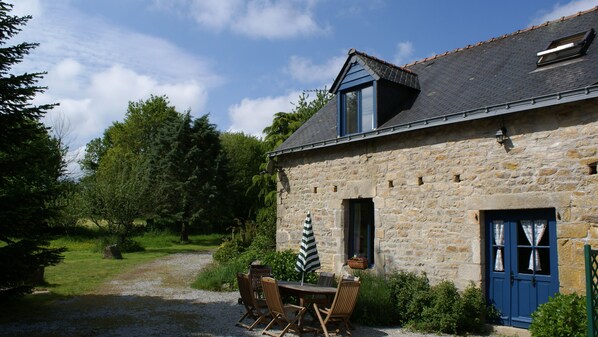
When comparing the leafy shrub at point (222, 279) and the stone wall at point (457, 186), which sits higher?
the stone wall at point (457, 186)

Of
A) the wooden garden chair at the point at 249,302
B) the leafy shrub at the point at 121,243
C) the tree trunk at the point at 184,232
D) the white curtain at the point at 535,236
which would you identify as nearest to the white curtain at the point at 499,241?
the white curtain at the point at 535,236

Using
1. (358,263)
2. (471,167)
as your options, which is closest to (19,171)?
(358,263)

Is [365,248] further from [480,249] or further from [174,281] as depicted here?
[174,281]

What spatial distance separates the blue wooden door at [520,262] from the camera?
7223mm

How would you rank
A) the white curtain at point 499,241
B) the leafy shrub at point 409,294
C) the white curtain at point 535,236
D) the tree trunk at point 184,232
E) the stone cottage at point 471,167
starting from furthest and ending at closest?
the tree trunk at point 184,232 < the leafy shrub at point 409,294 < the white curtain at point 499,241 < the white curtain at point 535,236 < the stone cottage at point 471,167

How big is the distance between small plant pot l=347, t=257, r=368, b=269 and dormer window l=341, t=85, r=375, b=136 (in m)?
2.83

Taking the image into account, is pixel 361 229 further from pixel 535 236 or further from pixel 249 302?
pixel 535 236

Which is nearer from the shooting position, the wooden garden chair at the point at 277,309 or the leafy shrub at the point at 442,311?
the wooden garden chair at the point at 277,309

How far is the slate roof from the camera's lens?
7441 millimetres

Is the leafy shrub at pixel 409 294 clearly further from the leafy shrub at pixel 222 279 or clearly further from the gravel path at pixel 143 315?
the leafy shrub at pixel 222 279

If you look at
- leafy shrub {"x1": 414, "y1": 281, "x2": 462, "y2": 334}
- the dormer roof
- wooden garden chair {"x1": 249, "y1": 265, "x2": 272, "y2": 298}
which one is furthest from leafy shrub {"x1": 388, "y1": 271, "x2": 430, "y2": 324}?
the dormer roof

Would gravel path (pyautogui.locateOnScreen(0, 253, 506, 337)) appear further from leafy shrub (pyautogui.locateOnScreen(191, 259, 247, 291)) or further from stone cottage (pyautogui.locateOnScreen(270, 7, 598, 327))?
stone cottage (pyautogui.locateOnScreen(270, 7, 598, 327))

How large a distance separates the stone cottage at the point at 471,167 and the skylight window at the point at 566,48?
0.03 meters

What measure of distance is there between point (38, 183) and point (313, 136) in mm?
6214
